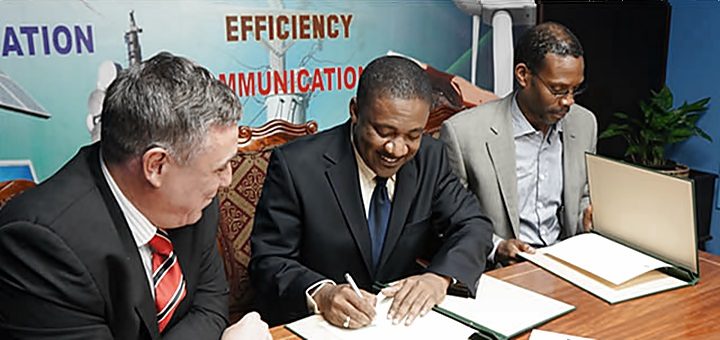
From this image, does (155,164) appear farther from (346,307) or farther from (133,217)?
(346,307)

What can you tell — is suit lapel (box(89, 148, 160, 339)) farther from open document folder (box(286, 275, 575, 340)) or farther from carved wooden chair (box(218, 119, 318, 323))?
carved wooden chair (box(218, 119, 318, 323))

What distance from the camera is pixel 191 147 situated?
3.67 ft

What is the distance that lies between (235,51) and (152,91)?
1.75 meters

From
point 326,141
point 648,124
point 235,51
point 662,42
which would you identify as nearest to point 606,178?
point 326,141

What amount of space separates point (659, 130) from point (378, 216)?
2.48m

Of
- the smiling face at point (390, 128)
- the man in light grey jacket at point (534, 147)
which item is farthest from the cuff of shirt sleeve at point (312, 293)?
the man in light grey jacket at point (534, 147)

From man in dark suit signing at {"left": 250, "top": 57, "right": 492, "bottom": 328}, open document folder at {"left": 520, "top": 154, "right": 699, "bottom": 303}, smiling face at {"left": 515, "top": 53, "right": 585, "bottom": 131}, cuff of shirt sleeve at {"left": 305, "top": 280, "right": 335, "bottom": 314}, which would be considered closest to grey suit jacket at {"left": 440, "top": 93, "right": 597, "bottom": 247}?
smiling face at {"left": 515, "top": 53, "right": 585, "bottom": 131}

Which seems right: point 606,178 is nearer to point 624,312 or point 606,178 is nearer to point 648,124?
point 624,312

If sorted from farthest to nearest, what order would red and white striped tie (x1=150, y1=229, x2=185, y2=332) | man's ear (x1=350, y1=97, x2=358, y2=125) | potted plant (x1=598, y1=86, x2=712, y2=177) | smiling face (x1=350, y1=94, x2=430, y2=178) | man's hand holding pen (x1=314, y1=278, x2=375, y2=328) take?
potted plant (x1=598, y1=86, x2=712, y2=177)
man's ear (x1=350, y1=97, x2=358, y2=125)
smiling face (x1=350, y1=94, x2=430, y2=178)
man's hand holding pen (x1=314, y1=278, x2=375, y2=328)
red and white striped tie (x1=150, y1=229, x2=185, y2=332)

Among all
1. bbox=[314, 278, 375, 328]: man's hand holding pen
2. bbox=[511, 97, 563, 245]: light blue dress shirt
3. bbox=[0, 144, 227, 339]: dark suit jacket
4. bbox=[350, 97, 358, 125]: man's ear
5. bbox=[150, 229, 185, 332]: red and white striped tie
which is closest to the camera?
bbox=[0, 144, 227, 339]: dark suit jacket

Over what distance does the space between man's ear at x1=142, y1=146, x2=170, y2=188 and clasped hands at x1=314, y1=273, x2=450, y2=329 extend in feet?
1.64

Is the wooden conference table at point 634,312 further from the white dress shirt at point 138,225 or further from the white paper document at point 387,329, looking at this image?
the white dress shirt at point 138,225

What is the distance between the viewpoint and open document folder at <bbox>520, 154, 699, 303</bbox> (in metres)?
1.68

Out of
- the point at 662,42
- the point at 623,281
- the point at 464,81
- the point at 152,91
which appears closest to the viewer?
the point at 152,91
